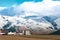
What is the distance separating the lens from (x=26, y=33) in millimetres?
65188

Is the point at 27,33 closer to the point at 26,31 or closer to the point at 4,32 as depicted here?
the point at 26,31

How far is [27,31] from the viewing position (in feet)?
209

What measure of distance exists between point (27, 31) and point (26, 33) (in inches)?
61.0

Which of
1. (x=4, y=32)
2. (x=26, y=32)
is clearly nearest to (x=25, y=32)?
(x=26, y=32)

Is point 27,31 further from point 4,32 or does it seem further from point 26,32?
point 4,32

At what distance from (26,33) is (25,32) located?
937 mm

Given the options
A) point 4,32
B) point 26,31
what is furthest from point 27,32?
point 4,32

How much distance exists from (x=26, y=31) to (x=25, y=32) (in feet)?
3.65

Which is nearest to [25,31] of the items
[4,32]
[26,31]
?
[26,31]

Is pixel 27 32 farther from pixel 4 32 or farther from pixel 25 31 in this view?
pixel 4 32

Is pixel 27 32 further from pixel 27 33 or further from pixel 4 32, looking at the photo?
pixel 4 32

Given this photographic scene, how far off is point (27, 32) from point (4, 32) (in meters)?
7.27

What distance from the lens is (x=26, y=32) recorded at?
63938 millimetres

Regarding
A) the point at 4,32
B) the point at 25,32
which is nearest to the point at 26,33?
the point at 25,32
